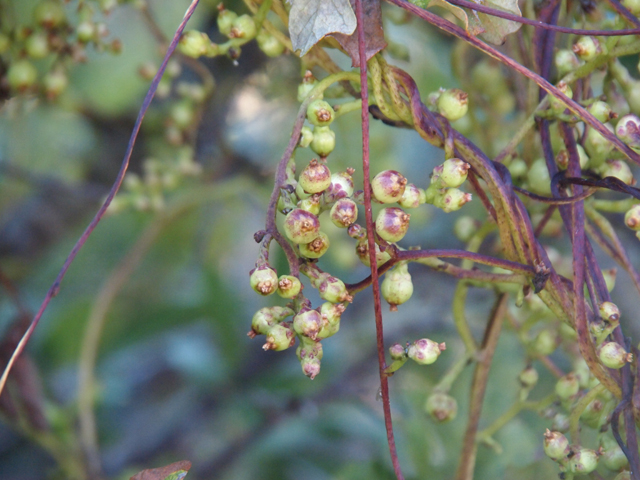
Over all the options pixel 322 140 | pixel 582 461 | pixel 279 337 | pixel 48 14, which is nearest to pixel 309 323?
pixel 279 337

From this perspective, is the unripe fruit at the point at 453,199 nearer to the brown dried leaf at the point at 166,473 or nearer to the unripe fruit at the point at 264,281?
the unripe fruit at the point at 264,281

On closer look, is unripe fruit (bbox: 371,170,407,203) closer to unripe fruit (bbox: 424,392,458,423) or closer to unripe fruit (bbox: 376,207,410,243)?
unripe fruit (bbox: 376,207,410,243)

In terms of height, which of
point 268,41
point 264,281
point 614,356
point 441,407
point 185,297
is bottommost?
point 185,297

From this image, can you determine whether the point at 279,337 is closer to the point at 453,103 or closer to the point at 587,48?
the point at 453,103

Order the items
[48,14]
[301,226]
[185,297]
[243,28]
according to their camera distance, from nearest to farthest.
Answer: [301,226] → [243,28] → [48,14] → [185,297]

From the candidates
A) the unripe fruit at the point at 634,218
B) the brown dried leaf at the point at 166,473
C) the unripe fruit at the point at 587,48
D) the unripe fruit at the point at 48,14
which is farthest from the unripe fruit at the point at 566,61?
the unripe fruit at the point at 48,14
